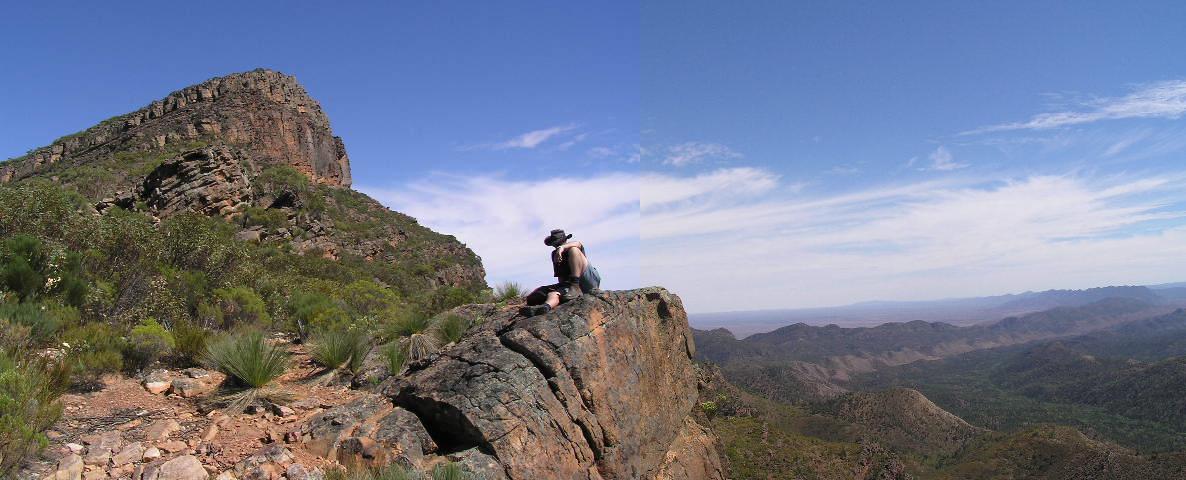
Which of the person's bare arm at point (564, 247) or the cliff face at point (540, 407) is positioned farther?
the person's bare arm at point (564, 247)

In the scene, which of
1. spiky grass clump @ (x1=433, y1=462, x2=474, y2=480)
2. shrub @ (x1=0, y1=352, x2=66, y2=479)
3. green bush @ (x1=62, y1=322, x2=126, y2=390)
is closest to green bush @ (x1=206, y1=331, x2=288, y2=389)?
green bush @ (x1=62, y1=322, x2=126, y2=390)

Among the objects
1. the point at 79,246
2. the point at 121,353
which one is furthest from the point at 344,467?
the point at 79,246

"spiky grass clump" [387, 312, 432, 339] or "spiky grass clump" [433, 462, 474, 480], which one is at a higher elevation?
"spiky grass clump" [387, 312, 432, 339]

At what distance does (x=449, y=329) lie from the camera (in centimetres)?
965

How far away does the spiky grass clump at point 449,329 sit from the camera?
9500 millimetres

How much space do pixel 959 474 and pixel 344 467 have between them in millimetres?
67985

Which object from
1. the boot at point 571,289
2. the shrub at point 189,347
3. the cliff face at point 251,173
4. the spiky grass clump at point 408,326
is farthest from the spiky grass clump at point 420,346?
the cliff face at point 251,173

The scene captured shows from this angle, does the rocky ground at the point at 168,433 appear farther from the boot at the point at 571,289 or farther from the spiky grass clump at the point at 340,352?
the boot at the point at 571,289

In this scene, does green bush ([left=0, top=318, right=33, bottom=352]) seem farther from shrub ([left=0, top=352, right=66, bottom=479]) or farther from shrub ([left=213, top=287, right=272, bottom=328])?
shrub ([left=213, top=287, right=272, bottom=328])

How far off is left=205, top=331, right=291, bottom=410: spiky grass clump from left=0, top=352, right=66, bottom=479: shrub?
157 cm

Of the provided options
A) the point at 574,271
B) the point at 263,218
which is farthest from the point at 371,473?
the point at 263,218

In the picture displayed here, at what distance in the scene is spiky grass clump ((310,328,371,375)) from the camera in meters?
8.73

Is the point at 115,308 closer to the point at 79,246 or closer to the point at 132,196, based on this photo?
the point at 79,246

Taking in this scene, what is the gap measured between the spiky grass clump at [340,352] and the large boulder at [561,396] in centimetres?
174
